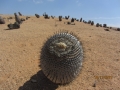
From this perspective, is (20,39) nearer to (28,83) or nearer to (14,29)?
(14,29)

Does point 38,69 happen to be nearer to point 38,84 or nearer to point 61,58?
point 38,84

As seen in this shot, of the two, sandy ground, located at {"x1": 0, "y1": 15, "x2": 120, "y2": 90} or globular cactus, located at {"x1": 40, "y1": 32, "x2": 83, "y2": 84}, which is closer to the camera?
globular cactus, located at {"x1": 40, "y1": 32, "x2": 83, "y2": 84}

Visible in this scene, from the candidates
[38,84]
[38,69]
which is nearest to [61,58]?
[38,84]

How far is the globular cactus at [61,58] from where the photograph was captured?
5.26 m

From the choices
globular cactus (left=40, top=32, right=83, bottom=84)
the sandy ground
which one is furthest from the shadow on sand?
globular cactus (left=40, top=32, right=83, bottom=84)

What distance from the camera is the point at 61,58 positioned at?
17.3 ft

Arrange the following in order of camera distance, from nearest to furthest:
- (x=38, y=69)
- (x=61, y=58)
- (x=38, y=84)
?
(x=61, y=58), (x=38, y=84), (x=38, y=69)

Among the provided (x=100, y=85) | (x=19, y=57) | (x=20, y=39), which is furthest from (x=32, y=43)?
(x=100, y=85)

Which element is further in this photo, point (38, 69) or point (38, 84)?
point (38, 69)

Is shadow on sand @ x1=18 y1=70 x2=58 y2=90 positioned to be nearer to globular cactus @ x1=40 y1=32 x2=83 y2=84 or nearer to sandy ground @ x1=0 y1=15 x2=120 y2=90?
sandy ground @ x1=0 y1=15 x2=120 y2=90

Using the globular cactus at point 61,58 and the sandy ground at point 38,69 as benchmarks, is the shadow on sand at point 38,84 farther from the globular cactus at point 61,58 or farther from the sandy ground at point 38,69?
the globular cactus at point 61,58

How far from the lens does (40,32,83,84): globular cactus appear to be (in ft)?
17.3

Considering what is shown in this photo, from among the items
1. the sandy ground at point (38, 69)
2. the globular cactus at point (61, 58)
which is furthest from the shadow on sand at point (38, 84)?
the globular cactus at point (61, 58)

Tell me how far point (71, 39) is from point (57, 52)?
0.74m
